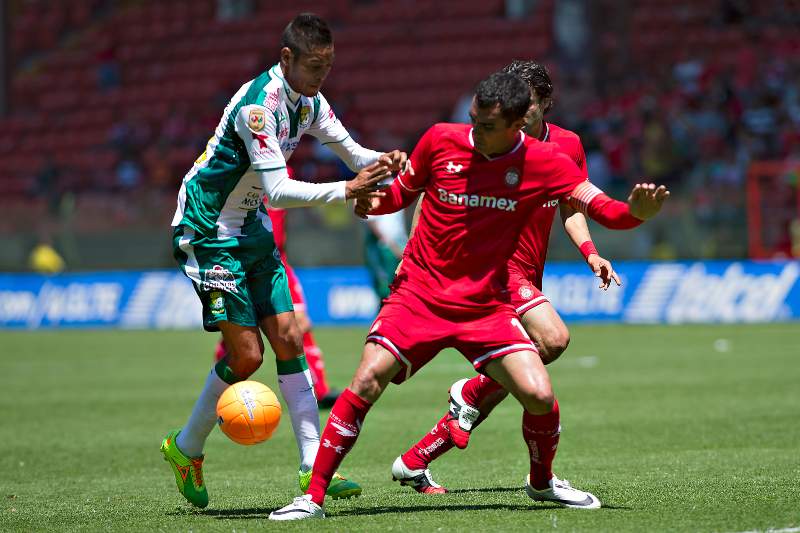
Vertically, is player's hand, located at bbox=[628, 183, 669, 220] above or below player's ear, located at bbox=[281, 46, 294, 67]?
below

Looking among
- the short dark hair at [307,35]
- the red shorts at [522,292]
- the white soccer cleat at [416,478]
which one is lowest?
the white soccer cleat at [416,478]

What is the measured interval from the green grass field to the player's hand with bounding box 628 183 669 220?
4.69ft

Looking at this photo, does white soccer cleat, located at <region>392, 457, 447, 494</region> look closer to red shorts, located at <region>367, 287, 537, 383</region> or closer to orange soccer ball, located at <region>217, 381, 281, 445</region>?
orange soccer ball, located at <region>217, 381, 281, 445</region>

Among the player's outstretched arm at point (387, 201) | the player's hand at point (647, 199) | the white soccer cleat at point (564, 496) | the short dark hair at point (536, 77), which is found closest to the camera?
the player's hand at point (647, 199)

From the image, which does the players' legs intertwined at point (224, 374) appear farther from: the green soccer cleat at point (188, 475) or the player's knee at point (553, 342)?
the player's knee at point (553, 342)

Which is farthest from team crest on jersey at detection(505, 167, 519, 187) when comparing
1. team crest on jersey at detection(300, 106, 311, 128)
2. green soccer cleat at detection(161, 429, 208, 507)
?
green soccer cleat at detection(161, 429, 208, 507)

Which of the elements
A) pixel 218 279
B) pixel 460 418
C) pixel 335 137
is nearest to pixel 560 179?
pixel 335 137

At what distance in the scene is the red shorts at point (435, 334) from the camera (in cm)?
603

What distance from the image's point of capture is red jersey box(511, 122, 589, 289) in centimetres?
733

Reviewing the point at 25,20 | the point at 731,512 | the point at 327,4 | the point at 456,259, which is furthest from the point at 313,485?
the point at 25,20

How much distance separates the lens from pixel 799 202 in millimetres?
21188

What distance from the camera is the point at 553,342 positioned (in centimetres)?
701

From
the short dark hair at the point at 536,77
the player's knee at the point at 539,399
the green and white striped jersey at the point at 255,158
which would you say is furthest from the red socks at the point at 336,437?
the short dark hair at the point at 536,77

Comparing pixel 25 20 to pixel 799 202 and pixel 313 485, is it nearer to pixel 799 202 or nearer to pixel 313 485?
pixel 799 202
